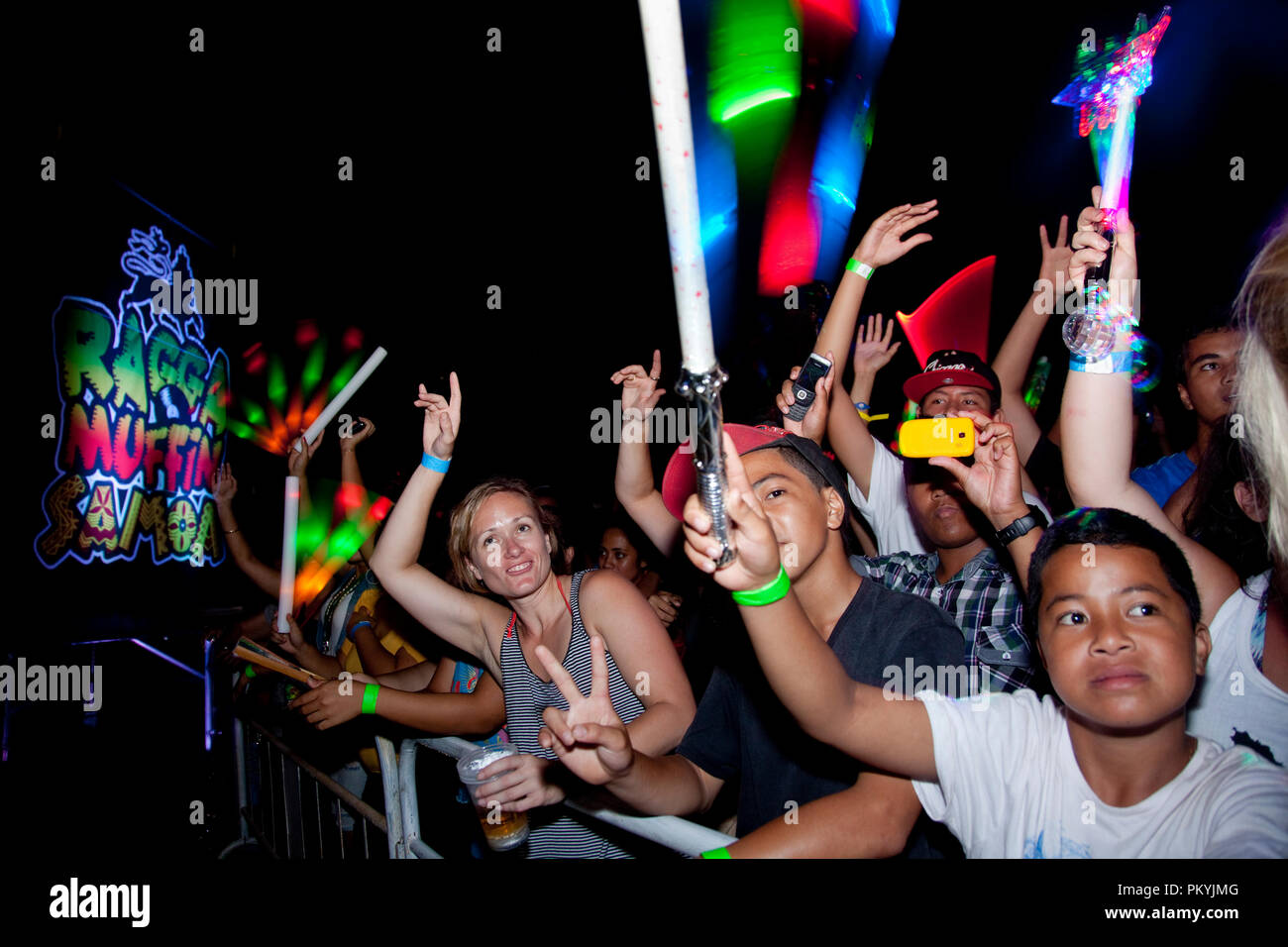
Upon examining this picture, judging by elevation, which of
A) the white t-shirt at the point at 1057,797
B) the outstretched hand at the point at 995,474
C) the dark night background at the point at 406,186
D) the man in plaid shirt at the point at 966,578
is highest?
the dark night background at the point at 406,186

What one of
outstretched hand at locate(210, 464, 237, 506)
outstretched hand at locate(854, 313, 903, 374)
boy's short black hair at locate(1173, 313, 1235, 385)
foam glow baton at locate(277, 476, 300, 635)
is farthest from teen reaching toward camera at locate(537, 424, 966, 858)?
outstretched hand at locate(210, 464, 237, 506)

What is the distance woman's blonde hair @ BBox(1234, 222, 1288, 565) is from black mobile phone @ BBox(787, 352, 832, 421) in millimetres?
1445

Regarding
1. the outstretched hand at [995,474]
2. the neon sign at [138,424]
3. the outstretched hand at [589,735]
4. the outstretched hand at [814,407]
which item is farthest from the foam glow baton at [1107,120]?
the neon sign at [138,424]

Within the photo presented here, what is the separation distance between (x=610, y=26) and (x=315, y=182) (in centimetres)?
335

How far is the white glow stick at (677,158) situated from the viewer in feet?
2.40

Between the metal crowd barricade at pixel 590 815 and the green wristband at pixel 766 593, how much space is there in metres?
0.64

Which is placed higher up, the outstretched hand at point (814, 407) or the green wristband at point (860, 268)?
the green wristband at point (860, 268)

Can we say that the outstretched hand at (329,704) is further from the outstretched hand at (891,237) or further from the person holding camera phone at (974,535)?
the outstretched hand at (891,237)

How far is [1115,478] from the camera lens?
1794mm

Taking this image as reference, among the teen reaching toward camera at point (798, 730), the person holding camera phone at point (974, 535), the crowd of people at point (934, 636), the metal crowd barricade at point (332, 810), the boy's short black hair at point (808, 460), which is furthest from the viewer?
the person holding camera phone at point (974, 535)

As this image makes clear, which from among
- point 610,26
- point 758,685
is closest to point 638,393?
point 758,685

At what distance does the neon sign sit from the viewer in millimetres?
5113

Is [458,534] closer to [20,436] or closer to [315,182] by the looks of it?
[20,436]

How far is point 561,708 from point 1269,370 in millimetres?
2045
